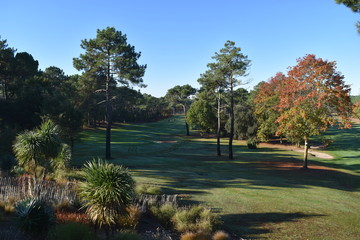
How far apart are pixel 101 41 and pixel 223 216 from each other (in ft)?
89.1

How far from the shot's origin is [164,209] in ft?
43.8

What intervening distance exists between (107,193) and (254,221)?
7852 mm

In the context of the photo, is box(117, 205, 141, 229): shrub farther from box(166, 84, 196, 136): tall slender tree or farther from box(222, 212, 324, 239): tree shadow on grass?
box(166, 84, 196, 136): tall slender tree

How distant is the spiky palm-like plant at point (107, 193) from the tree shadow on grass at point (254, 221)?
5.32 metres

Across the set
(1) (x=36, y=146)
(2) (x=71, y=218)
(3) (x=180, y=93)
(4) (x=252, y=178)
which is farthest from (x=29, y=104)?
(3) (x=180, y=93)

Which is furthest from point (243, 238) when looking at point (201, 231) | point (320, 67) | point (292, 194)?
point (320, 67)

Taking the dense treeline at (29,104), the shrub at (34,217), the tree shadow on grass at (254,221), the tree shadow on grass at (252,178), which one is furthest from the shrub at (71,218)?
the dense treeline at (29,104)

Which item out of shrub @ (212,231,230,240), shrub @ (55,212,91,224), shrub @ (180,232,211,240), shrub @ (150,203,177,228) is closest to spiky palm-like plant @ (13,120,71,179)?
shrub @ (55,212,91,224)

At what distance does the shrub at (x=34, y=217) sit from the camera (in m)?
9.43

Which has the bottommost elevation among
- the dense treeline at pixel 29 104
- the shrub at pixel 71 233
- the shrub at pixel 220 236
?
the shrub at pixel 220 236

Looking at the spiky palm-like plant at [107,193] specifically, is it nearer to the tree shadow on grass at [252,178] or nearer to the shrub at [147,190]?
the shrub at [147,190]

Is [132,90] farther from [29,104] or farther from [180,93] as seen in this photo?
[180,93]

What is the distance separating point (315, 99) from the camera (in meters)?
27.0

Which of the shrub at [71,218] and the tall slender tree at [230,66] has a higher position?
the tall slender tree at [230,66]
